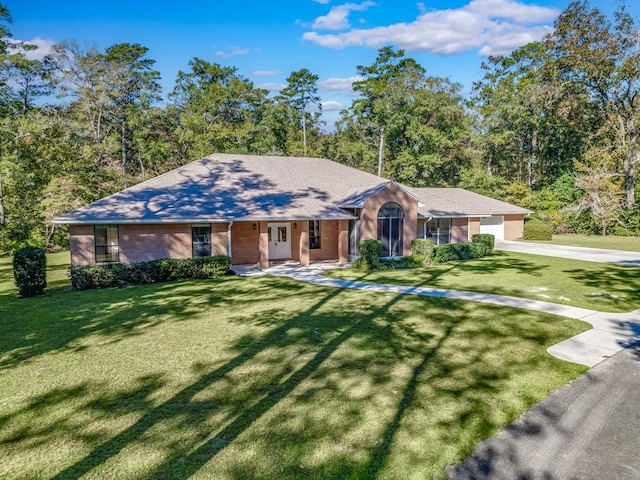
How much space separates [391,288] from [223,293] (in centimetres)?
560

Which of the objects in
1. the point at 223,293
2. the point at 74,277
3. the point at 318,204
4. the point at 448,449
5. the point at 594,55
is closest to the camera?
the point at 448,449

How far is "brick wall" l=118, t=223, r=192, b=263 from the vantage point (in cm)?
1686

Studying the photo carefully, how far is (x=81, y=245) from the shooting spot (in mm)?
16438

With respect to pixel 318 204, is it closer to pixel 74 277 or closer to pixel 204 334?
pixel 74 277

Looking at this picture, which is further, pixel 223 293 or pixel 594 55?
pixel 594 55

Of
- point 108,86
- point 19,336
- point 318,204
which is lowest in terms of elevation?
point 19,336

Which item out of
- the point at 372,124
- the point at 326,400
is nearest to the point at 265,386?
the point at 326,400

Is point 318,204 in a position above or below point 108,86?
below

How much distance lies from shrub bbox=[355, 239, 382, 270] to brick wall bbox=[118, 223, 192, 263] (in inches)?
299

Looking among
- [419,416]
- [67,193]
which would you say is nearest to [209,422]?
[419,416]

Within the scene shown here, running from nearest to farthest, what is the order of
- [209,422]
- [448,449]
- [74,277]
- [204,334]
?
1. [448,449]
2. [209,422]
3. [204,334]
4. [74,277]

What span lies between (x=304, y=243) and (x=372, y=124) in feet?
82.3

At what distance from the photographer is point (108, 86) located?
1401 inches

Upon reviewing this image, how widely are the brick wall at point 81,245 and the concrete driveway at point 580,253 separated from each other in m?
22.3
